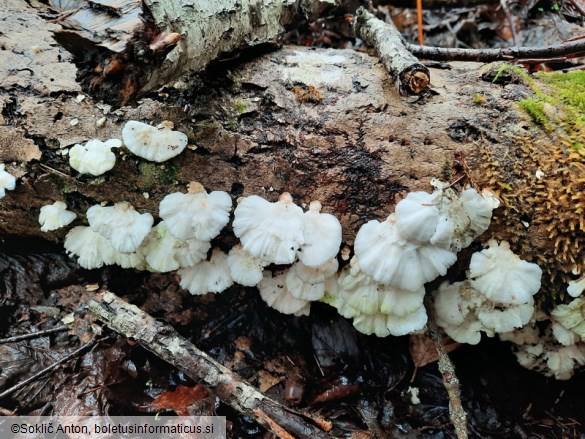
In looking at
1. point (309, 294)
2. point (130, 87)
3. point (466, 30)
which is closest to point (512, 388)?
point (309, 294)

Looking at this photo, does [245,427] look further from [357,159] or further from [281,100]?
[281,100]

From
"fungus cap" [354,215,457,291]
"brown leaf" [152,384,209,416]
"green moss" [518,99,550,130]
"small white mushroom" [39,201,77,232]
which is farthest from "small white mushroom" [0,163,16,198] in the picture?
"green moss" [518,99,550,130]

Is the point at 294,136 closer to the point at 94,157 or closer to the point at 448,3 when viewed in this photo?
the point at 94,157

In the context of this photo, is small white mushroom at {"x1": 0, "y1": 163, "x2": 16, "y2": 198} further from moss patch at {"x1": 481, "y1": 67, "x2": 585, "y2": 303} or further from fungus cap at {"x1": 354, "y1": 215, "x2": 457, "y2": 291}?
moss patch at {"x1": 481, "y1": 67, "x2": 585, "y2": 303}

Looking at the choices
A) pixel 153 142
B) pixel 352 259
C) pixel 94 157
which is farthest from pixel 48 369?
pixel 352 259

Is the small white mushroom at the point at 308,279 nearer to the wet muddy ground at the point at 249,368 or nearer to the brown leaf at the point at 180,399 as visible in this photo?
the wet muddy ground at the point at 249,368
